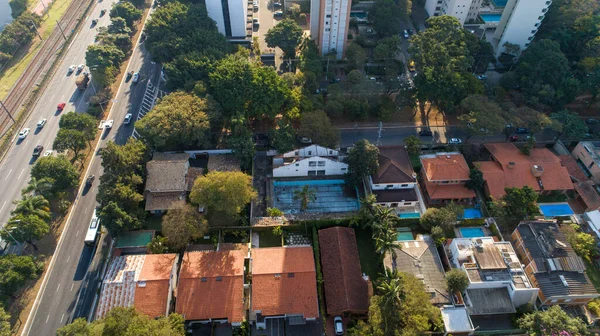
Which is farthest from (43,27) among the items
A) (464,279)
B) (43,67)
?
(464,279)

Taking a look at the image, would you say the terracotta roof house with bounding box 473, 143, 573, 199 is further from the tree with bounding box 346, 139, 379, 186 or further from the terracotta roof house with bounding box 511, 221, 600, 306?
the tree with bounding box 346, 139, 379, 186

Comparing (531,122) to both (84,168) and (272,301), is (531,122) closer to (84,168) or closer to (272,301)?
(272,301)

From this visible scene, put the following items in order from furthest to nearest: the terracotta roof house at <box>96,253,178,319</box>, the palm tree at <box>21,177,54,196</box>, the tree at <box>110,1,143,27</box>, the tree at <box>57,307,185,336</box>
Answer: the tree at <box>110,1,143,27</box>, the palm tree at <box>21,177,54,196</box>, the terracotta roof house at <box>96,253,178,319</box>, the tree at <box>57,307,185,336</box>

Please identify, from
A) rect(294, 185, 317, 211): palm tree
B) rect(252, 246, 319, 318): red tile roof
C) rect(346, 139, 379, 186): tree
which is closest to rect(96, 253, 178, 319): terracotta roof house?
rect(252, 246, 319, 318): red tile roof

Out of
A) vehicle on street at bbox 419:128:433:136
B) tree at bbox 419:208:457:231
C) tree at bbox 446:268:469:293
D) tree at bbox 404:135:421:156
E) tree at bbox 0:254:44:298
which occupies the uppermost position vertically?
vehicle on street at bbox 419:128:433:136

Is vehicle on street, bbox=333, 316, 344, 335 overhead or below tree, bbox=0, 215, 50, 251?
below

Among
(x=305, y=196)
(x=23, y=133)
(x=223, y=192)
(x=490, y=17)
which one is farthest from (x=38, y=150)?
(x=490, y=17)
